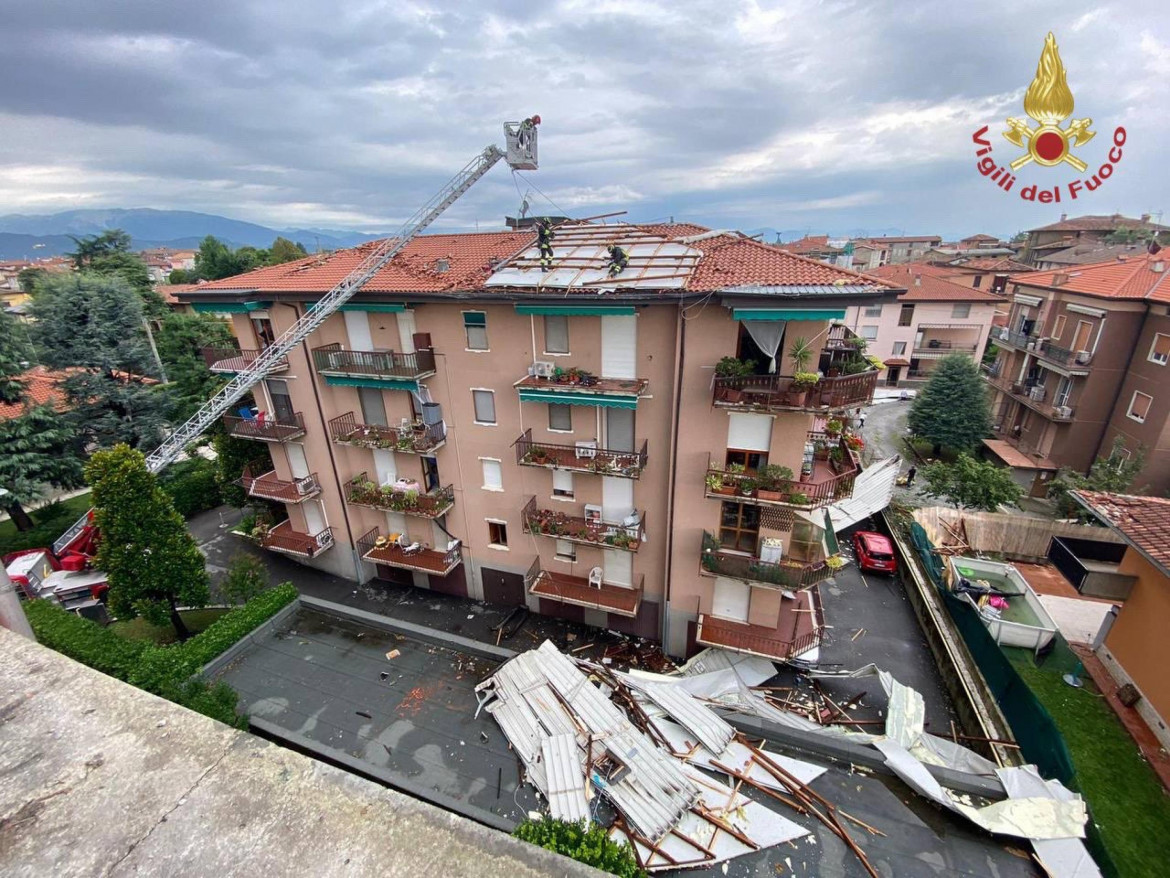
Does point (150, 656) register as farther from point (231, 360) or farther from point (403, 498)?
point (231, 360)

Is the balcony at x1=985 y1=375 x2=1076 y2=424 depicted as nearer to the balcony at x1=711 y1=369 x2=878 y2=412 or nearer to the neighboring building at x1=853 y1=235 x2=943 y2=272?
the balcony at x1=711 y1=369 x2=878 y2=412

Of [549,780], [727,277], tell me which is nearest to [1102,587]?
[727,277]

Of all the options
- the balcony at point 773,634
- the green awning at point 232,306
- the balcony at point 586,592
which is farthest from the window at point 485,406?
the balcony at point 773,634

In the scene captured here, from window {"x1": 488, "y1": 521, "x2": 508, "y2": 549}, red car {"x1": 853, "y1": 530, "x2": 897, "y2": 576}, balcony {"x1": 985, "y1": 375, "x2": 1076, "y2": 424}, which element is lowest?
red car {"x1": 853, "y1": 530, "x2": 897, "y2": 576}

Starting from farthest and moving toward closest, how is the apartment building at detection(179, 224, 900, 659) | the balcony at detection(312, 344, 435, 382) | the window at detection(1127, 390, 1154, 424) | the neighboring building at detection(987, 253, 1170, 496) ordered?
1. the window at detection(1127, 390, 1154, 424)
2. the neighboring building at detection(987, 253, 1170, 496)
3. the balcony at detection(312, 344, 435, 382)
4. the apartment building at detection(179, 224, 900, 659)

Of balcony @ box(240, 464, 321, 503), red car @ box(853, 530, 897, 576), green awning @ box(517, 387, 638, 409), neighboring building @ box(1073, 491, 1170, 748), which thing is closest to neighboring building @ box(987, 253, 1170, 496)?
red car @ box(853, 530, 897, 576)

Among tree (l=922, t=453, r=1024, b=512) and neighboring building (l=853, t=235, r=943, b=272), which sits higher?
neighboring building (l=853, t=235, r=943, b=272)

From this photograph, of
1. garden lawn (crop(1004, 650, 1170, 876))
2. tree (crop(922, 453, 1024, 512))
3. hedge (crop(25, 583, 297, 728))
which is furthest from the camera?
tree (crop(922, 453, 1024, 512))
